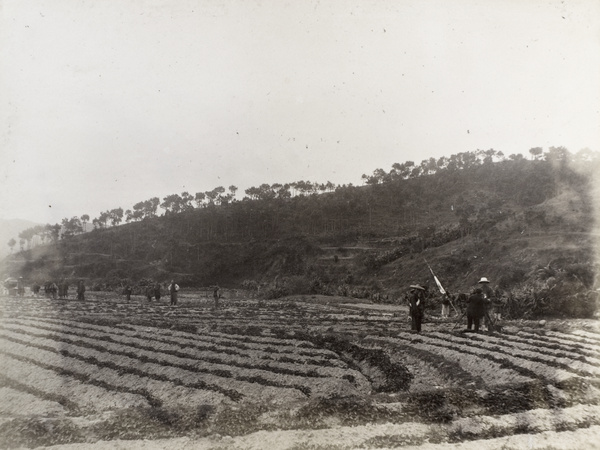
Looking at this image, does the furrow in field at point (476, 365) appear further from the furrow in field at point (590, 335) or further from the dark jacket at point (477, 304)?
the furrow in field at point (590, 335)

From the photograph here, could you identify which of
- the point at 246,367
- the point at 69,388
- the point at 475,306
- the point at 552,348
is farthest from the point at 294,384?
the point at 475,306

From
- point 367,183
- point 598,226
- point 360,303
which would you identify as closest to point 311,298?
point 360,303

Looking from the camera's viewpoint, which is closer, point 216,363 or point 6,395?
point 6,395

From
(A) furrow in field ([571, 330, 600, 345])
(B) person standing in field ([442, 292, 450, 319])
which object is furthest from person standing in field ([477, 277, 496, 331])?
(B) person standing in field ([442, 292, 450, 319])

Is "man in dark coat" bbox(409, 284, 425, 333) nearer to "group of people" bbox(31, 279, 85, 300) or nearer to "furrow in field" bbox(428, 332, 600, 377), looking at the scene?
"furrow in field" bbox(428, 332, 600, 377)

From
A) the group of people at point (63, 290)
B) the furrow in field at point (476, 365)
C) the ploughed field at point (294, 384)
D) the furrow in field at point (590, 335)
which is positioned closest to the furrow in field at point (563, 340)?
the ploughed field at point (294, 384)

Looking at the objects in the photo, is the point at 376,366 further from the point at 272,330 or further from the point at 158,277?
the point at 158,277
